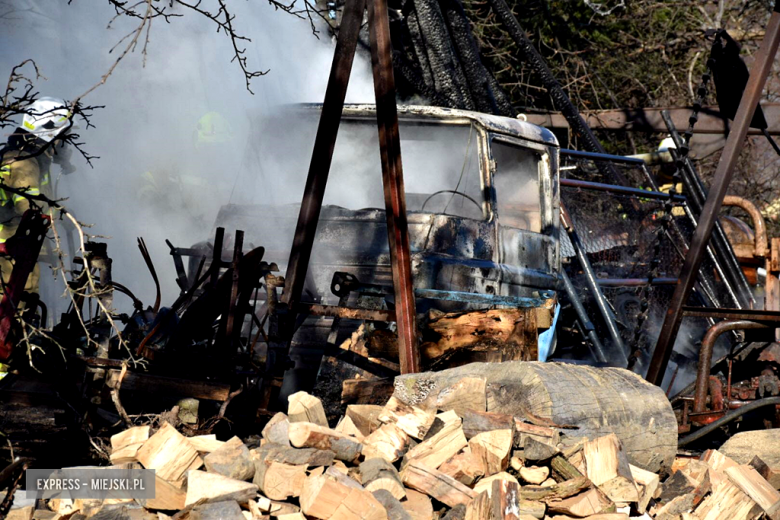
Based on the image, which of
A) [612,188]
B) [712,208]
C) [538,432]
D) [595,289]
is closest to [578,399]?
[538,432]

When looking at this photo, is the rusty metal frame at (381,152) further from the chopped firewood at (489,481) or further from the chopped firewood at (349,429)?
the chopped firewood at (489,481)

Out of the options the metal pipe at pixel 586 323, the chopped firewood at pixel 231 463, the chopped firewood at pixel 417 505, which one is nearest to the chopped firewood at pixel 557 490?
the chopped firewood at pixel 417 505

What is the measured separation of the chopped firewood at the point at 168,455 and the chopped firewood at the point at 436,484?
2.47 feet

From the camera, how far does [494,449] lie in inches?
116

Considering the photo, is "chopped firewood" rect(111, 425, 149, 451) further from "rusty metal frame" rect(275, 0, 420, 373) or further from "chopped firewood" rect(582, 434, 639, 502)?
"chopped firewood" rect(582, 434, 639, 502)

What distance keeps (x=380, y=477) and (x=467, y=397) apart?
786 millimetres

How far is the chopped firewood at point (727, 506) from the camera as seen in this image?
3.17 meters

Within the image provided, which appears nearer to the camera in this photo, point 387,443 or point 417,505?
point 417,505

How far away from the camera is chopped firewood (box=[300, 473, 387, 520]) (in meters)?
2.49

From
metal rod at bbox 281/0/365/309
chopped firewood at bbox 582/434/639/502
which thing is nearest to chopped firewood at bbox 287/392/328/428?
chopped firewood at bbox 582/434/639/502

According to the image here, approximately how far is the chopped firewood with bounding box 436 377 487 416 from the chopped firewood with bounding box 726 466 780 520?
1.10 m

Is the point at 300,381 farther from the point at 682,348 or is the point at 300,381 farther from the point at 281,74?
the point at 281,74

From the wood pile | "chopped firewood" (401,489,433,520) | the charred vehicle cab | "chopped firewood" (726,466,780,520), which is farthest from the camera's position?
the charred vehicle cab

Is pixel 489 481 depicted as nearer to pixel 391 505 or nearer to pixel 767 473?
pixel 391 505
